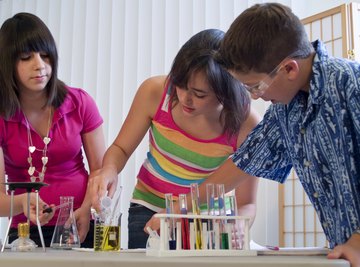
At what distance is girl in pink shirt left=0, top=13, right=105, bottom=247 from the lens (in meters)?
1.66

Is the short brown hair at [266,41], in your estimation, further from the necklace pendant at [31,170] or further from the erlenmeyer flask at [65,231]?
the necklace pendant at [31,170]

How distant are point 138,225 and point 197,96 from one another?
43 cm

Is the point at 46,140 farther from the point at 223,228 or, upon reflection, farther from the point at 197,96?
the point at 223,228

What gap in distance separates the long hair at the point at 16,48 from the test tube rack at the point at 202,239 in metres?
0.85

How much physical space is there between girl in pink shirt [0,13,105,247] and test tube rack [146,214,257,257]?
2.10ft

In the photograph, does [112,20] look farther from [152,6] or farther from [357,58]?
[357,58]

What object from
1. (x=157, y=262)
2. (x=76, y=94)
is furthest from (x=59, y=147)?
(x=157, y=262)

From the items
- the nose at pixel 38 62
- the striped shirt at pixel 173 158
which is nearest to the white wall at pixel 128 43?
the striped shirt at pixel 173 158

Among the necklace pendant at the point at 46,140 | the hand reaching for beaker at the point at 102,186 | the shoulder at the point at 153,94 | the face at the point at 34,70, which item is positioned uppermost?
the face at the point at 34,70

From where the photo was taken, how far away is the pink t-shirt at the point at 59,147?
1.72 metres

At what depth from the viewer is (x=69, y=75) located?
3.65 meters

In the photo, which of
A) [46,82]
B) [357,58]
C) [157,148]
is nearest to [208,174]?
[157,148]

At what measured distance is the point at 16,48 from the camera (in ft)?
5.43

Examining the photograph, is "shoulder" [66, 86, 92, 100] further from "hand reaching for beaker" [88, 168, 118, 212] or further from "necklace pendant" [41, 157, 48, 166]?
"hand reaching for beaker" [88, 168, 118, 212]
